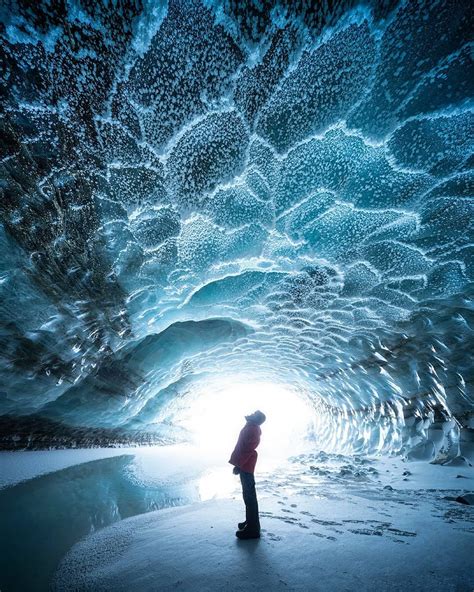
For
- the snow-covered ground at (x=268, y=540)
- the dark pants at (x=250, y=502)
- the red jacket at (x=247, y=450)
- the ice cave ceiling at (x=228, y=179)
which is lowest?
the snow-covered ground at (x=268, y=540)

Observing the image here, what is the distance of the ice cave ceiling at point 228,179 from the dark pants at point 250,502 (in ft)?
9.71

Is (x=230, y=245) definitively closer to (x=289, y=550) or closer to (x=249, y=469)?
(x=249, y=469)

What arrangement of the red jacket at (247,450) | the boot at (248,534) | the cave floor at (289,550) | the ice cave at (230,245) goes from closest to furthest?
1. the cave floor at (289,550)
2. the ice cave at (230,245)
3. the boot at (248,534)
4. the red jacket at (247,450)

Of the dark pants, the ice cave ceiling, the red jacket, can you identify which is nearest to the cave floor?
the dark pants

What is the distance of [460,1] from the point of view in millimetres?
1924

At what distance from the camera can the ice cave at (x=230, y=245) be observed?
2.05m

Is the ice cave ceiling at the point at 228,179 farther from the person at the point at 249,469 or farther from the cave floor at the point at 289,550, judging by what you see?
the cave floor at the point at 289,550

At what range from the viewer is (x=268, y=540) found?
247cm

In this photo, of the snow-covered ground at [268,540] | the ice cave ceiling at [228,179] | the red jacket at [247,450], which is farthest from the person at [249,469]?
the ice cave ceiling at [228,179]

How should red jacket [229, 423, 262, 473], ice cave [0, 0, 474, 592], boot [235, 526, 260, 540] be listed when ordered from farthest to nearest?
red jacket [229, 423, 262, 473] < boot [235, 526, 260, 540] < ice cave [0, 0, 474, 592]

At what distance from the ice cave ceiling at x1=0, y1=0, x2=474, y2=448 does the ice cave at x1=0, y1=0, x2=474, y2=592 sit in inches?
0.7

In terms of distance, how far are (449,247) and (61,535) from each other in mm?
5779

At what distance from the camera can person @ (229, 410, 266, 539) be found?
2.54 metres

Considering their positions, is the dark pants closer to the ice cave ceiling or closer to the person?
the person
